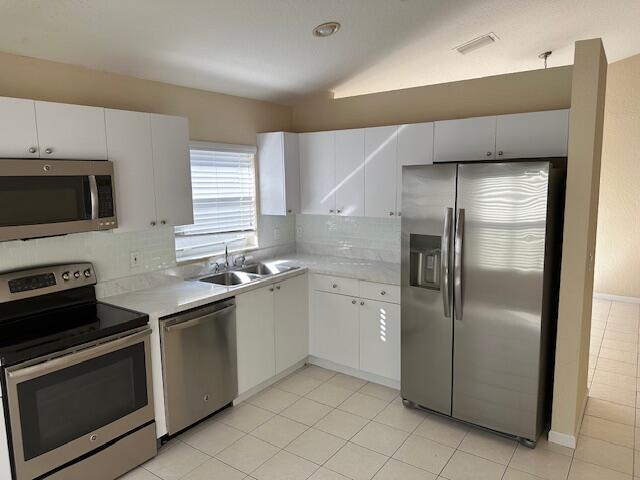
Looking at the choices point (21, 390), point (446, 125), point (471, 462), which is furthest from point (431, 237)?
point (21, 390)

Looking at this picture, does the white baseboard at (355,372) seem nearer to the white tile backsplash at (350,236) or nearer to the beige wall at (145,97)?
the white tile backsplash at (350,236)

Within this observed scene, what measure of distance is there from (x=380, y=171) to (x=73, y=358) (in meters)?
2.61

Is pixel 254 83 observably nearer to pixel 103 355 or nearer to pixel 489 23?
pixel 489 23

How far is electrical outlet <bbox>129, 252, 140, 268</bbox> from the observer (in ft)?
10.7

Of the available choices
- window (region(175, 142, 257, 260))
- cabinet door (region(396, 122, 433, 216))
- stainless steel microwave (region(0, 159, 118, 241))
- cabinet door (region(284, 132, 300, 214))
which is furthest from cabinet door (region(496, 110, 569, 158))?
stainless steel microwave (region(0, 159, 118, 241))

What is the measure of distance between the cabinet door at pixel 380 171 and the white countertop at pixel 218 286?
492mm

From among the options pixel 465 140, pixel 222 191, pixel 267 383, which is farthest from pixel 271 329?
pixel 465 140

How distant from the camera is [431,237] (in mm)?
3049

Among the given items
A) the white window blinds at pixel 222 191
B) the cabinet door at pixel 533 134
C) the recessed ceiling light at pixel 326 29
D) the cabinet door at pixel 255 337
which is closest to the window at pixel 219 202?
the white window blinds at pixel 222 191

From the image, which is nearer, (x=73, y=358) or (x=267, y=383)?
(x=73, y=358)

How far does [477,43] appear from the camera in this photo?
3.55 meters

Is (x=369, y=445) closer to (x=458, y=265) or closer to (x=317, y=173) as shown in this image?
(x=458, y=265)

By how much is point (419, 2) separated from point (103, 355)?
2.71 metres

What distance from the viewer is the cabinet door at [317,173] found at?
4137 mm
